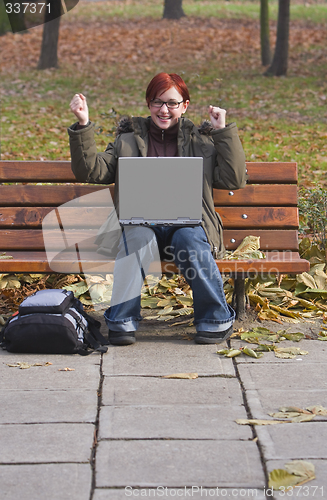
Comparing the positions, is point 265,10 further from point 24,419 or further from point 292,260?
point 24,419

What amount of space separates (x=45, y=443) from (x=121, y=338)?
1.17m

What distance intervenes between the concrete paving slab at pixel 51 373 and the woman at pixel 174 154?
1.06 feet

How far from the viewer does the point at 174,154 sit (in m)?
4.05

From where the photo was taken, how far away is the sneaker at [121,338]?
3.63 meters

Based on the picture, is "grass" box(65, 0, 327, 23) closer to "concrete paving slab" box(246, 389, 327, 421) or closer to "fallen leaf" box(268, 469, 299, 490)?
"concrete paving slab" box(246, 389, 327, 421)

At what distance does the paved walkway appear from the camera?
2242 millimetres

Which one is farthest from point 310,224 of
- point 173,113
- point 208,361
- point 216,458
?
point 216,458

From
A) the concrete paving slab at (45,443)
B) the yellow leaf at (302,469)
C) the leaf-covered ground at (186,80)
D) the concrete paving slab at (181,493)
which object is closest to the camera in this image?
the concrete paving slab at (181,493)

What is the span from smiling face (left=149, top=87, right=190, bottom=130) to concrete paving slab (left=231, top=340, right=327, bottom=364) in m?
1.44

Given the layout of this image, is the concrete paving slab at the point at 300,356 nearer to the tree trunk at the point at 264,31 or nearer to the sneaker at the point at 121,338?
the sneaker at the point at 121,338

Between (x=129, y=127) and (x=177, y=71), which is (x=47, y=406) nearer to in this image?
(x=129, y=127)

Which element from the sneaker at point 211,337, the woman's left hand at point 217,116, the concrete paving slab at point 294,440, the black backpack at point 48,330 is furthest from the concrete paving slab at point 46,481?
the woman's left hand at point 217,116

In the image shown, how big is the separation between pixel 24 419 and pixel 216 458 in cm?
89

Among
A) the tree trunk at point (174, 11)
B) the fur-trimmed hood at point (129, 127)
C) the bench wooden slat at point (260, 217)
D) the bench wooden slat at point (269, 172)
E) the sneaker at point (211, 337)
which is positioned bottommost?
the sneaker at point (211, 337)
